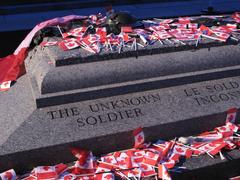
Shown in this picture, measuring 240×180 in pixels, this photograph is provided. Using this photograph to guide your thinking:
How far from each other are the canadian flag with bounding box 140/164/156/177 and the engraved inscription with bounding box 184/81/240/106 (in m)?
1.06

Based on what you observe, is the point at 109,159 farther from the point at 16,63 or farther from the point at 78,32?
the point at 16,63

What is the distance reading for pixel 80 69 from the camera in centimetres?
444

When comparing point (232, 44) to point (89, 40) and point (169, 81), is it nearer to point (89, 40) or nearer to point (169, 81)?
point (169, 81)

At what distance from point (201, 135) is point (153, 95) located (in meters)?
0.71

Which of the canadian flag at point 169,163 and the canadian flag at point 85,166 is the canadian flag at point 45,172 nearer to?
the canadian flag at point 85,166

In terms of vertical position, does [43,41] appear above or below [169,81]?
above

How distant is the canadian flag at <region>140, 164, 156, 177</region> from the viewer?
12.6 feet

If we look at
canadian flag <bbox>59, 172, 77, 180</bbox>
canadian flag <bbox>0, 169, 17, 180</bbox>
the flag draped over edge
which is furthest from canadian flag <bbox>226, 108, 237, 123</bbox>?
the flag draped over edge

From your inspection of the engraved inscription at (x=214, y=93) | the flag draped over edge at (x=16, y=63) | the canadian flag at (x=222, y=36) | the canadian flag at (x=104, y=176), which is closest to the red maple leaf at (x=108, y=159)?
the canadian flag at (x=104, y=176)

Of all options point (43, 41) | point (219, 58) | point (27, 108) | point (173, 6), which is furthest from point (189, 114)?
point (173, 6)

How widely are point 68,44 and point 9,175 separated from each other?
1755 mm

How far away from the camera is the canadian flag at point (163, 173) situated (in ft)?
12.3

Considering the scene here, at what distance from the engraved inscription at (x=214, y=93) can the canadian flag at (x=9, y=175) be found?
2.15 m

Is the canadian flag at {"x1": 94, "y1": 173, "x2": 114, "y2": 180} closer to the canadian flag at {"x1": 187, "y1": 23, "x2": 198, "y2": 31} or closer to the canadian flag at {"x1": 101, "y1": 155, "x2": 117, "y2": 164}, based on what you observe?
the canadian flag at {"x1": 101, "y1": 155, "x2": 117, "y2": 164}
